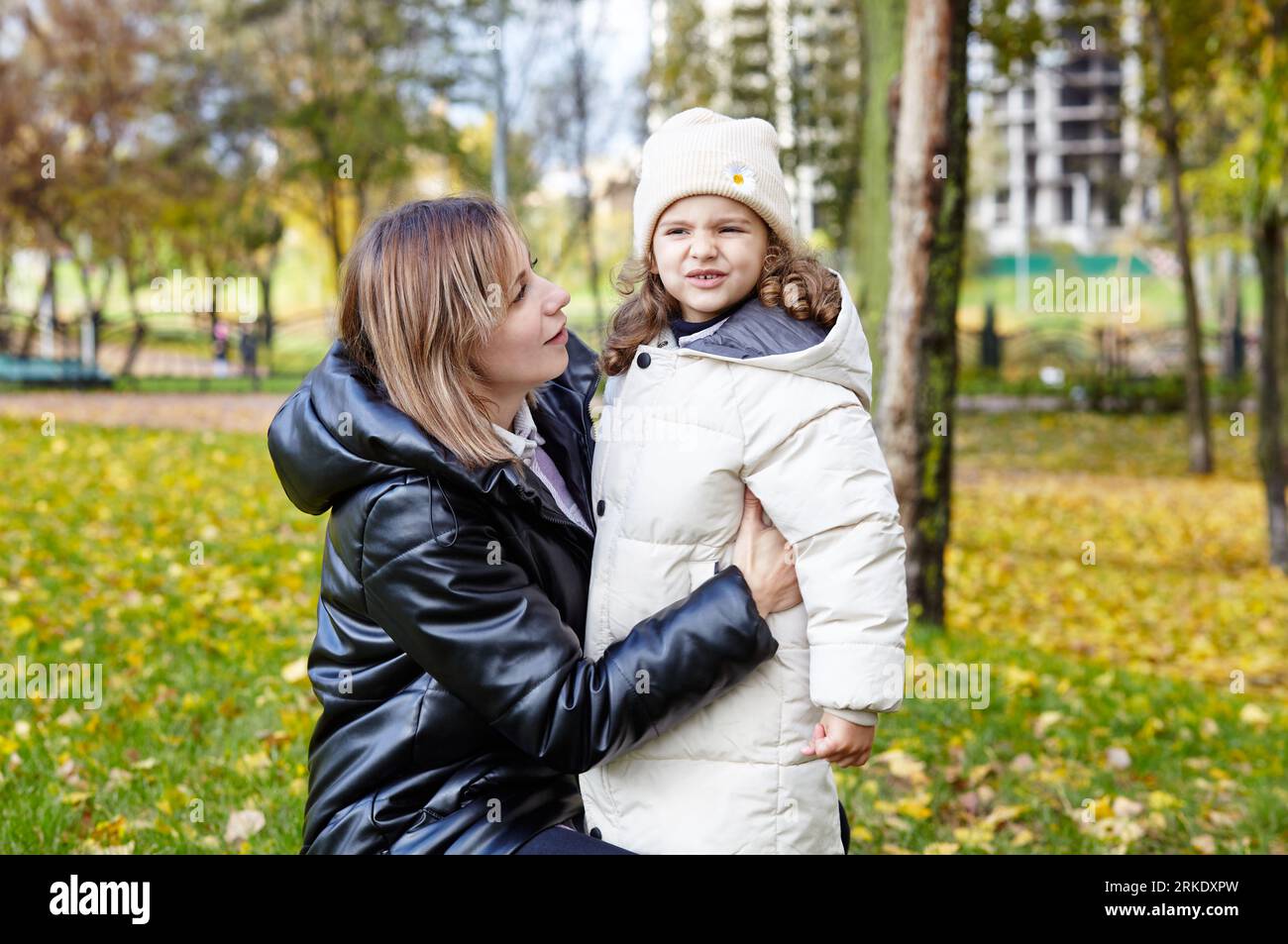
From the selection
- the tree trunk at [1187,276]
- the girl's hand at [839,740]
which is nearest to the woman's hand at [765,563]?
the girl's hand at [839,740]

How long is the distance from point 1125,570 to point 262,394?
13015 millimetres

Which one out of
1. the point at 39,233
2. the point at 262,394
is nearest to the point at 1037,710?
the point at 262,394

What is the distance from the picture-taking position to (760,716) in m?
2.27

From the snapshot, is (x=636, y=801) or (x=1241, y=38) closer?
(x=636, y=801)

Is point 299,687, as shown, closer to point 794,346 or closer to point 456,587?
point 456,587

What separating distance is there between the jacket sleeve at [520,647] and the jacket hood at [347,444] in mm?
54

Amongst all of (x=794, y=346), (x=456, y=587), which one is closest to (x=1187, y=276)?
(x=794, y=346)

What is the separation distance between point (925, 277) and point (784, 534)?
4.52 m

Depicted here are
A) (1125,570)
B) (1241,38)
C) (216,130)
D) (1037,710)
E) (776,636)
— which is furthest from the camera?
(216,130)

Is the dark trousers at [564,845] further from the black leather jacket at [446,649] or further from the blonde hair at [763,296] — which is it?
Result: the blonde hair at [763,296]

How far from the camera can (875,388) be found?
23.4 feet

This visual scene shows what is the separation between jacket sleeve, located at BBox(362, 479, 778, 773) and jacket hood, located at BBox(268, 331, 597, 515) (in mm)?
54

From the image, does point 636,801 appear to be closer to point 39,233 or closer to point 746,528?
point 746,528

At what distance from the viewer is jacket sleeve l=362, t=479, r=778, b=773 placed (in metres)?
2.12
